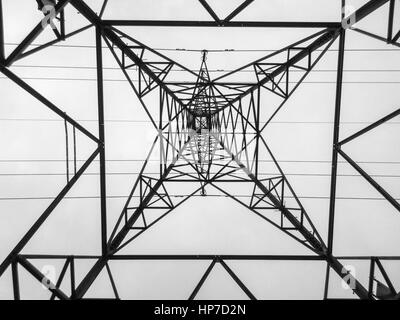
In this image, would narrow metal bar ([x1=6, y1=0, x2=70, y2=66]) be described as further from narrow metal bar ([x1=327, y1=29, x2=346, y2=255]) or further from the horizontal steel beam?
narrow metal bar ([x1=327, y1=29, x2=346, y2=255])

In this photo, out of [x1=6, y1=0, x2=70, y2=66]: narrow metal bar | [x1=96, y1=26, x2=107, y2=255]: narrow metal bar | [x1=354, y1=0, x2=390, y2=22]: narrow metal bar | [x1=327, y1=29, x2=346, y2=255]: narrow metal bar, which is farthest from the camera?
[x1=327, y1=29, x2=346, y2=255]: narrow metal bar

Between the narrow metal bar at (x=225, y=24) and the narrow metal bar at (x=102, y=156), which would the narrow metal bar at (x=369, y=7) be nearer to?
the narrow metal bar at (x=225, y=24)

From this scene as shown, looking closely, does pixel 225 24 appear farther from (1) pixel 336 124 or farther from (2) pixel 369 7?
(1) pixel 336 124

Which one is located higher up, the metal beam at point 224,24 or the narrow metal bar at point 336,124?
the metal beam at point 224,24

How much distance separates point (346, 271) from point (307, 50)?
5.83 metres

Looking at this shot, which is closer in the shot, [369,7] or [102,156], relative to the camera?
[369,7]

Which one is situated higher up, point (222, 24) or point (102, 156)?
point (222, 24)

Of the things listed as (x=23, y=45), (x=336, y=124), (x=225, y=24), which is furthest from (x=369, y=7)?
(x=23, y=45)

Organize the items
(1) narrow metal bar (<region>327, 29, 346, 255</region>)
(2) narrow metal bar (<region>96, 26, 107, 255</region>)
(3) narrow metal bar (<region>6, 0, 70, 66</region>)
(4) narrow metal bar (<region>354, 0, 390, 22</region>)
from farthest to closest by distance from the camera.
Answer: (1) narrow metal bar (<region>327, 29, 346, 255</region>), (2) narrow metal bar (<region>96, 26, 107, 255</region>), (4) narrow metal bar (<region>354, 0, 390, 22</region>), (3) narrow metal bar (<region>6, 0, 70, 66</region>)

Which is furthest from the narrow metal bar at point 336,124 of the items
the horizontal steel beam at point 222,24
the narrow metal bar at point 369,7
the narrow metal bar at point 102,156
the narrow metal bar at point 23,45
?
the narrow metal bar at point 23,45

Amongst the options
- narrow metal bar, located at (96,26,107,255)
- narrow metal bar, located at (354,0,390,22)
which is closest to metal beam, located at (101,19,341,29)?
narrow metal bar, located at (96,26,107,255)
